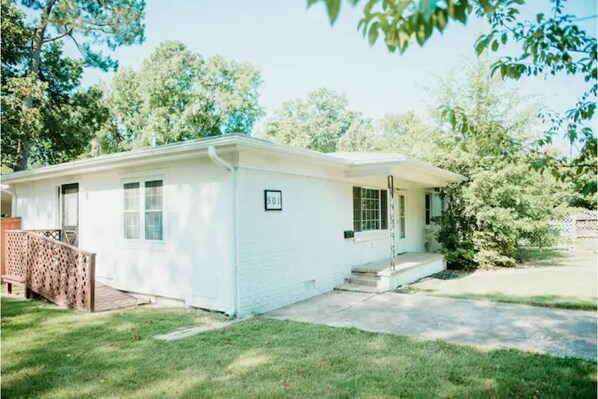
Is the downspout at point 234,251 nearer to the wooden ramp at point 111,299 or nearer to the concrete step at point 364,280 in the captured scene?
the wooden ramp at point 111,299

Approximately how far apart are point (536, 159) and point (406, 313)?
13.4 feet

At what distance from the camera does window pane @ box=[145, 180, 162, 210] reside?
24.8ft

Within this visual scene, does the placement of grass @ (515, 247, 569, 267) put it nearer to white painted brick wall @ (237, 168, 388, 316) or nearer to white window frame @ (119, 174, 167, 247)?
white painted brick wall @ (237, 168, 388, 316)

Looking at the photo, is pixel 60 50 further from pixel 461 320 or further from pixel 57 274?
pixel 461 320

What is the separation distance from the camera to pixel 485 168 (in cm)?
1248

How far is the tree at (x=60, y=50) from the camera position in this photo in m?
15.9

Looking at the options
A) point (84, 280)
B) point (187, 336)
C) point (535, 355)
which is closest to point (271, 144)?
point (187, 336)

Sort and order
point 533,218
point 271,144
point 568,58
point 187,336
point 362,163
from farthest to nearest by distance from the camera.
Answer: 1. point 533,218
2. point 362,163
3. point 271,144
4. point 187,336
5. point 568,58

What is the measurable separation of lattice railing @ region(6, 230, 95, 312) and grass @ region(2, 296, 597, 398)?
1.16 m

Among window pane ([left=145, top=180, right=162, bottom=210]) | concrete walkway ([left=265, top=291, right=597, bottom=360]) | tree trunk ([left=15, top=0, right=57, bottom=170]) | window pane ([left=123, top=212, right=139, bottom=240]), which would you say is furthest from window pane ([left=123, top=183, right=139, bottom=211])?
tree trunk ([left=15, top=0, right=57, bottom=170])

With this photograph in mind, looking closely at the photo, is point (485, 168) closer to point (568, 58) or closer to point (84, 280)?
point (568, 58)

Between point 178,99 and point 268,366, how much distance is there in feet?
85.9

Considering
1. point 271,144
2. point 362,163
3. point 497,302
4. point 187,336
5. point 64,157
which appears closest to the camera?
point 187,336

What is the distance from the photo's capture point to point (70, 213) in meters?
9.55
